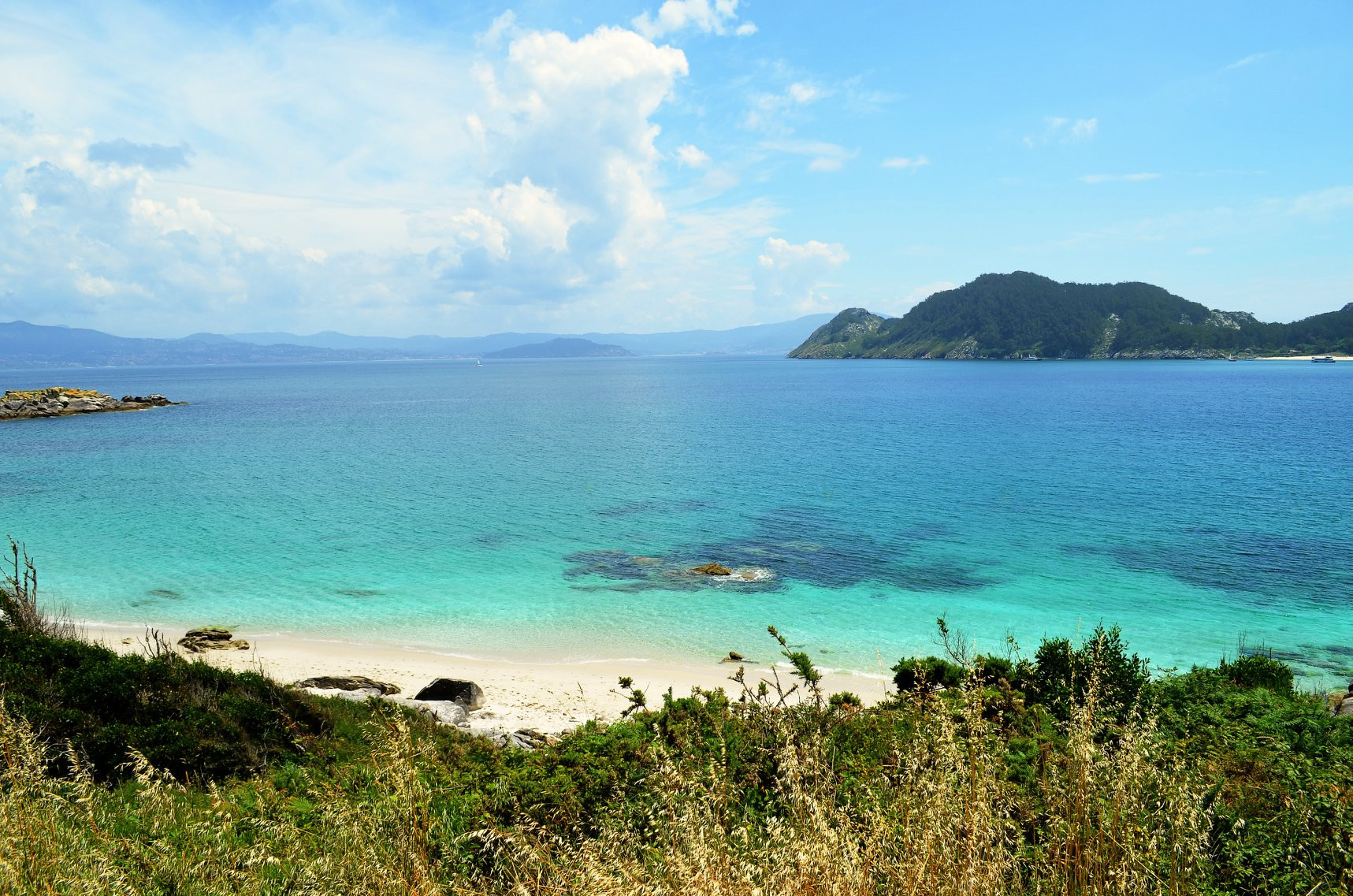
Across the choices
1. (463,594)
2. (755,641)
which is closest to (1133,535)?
(755,641)

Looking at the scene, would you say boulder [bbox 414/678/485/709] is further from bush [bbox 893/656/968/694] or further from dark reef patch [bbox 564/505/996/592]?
bush [bbox 893/656/968/694]

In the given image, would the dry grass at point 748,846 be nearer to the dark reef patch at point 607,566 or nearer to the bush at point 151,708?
the bush at point 151,708

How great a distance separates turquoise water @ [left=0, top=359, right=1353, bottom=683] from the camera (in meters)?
27.0

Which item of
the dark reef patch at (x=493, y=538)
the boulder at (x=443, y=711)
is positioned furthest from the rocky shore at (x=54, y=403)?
the boulder at (x=443, y=711)

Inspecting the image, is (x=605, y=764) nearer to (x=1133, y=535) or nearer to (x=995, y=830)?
(x=995, y=830)

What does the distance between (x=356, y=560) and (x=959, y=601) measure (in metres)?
29.8

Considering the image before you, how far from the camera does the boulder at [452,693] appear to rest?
2023 centimetres

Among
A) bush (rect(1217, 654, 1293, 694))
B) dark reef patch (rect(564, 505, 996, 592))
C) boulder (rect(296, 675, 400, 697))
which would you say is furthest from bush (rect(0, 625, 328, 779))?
bush (rect(1217, 654, 1293, 694))

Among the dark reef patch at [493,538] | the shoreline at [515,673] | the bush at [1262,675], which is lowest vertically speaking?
the shoreline at [515,673]

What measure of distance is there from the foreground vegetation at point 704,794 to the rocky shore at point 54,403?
124 meters

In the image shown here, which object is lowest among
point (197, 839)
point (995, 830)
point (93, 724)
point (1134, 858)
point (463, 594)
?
point (463, 594)

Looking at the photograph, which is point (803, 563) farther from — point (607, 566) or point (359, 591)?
point (359, 591)

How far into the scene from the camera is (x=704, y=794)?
18.7 ft

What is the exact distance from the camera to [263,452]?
73.6 meters
